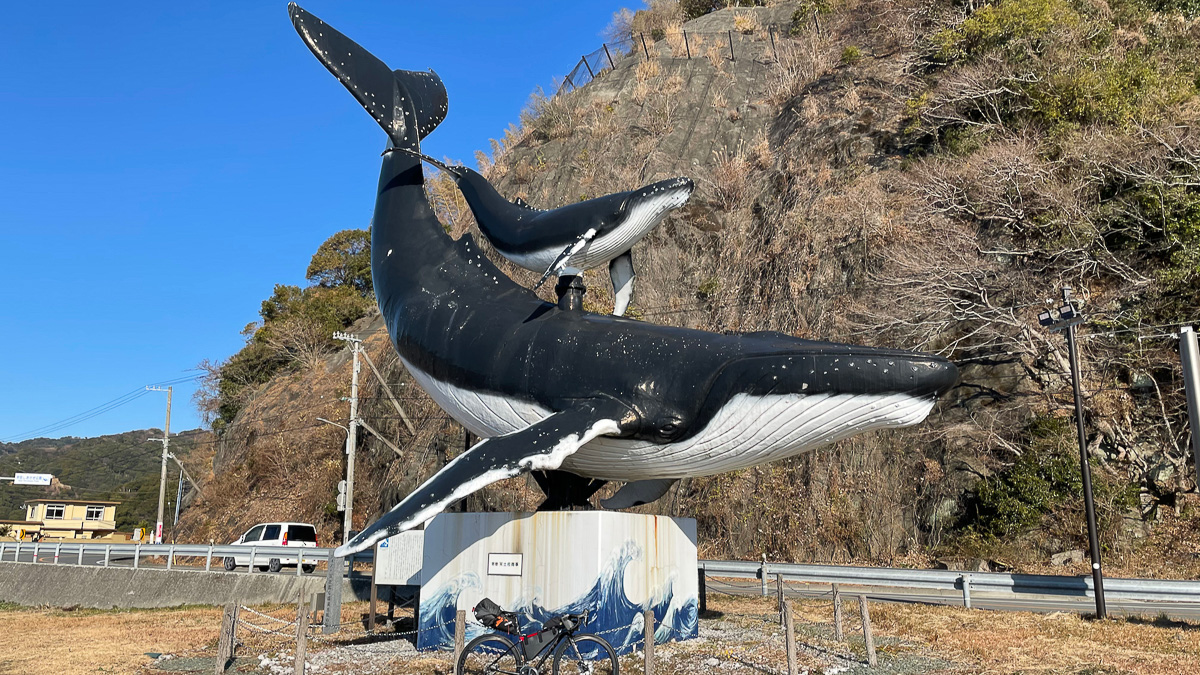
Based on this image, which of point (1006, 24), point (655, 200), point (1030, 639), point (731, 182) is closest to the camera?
point (655, 200)

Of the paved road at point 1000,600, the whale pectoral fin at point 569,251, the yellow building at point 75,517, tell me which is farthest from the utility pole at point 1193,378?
the yellow building at point 75,517

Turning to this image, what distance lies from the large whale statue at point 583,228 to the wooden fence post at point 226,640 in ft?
15.3

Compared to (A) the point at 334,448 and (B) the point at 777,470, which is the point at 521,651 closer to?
(B) the point at 777,470

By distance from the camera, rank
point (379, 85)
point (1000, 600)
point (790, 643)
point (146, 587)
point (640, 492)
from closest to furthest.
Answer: point (790, 643) → point (640, 492) → point (379, 85) → point (1000, 600) → point (146, 587)

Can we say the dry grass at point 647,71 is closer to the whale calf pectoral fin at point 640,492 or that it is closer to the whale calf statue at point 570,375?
the whale calf statue at point 570,375

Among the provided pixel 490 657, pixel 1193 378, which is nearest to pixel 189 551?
pixel 490 657

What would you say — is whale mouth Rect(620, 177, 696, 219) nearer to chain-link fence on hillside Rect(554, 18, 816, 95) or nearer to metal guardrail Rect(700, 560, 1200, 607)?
metal guardrail Rect(700, 560, 1200, 607)

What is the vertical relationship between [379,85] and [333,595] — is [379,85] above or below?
above

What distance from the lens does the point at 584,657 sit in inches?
301

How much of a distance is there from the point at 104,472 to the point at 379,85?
107 m

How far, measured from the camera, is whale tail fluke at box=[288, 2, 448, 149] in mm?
10156

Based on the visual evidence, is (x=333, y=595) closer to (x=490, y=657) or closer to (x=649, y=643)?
(x=490, y=657)

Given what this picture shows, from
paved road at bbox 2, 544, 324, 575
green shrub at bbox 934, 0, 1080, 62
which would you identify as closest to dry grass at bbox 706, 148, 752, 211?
green shrub at bbox 934, 0, 1080, 62

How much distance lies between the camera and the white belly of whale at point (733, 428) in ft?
22.3
